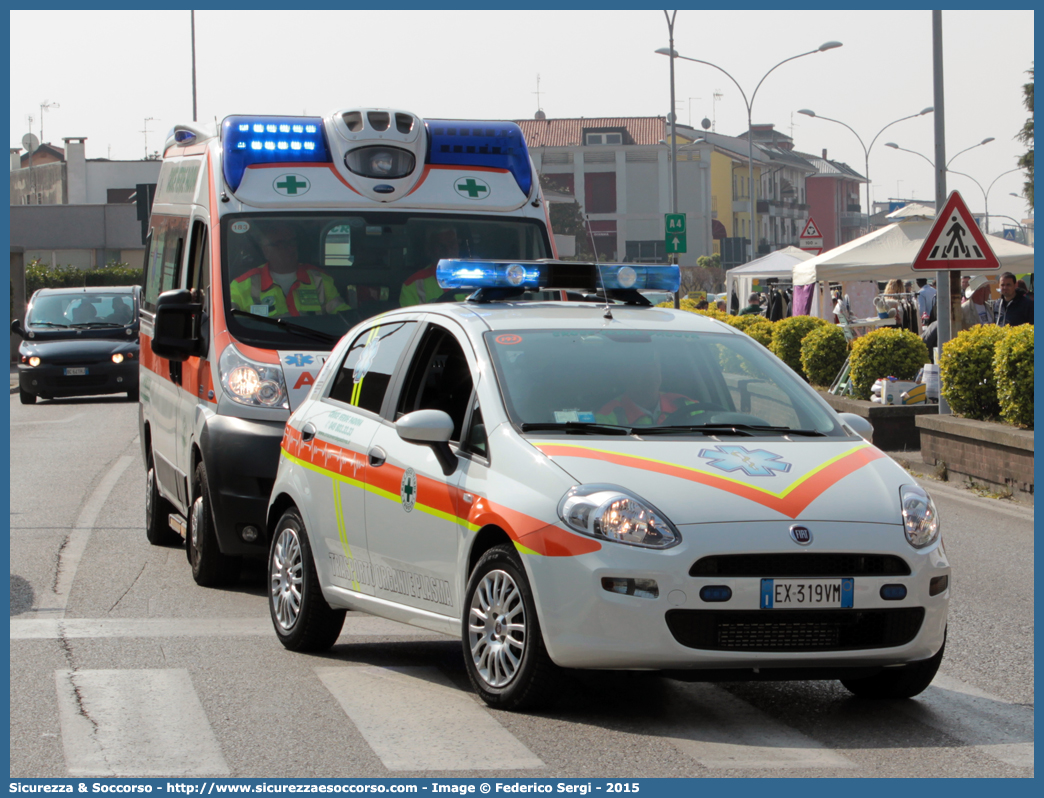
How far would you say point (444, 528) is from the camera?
19.9 ft

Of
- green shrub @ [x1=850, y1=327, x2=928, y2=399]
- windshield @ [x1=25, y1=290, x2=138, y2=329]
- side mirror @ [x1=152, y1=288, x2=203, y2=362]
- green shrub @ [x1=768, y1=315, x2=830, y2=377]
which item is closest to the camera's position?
side mirror @ [x1=152, y1=288, x2=203, y2=362]

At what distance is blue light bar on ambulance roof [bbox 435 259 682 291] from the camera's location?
6996 millimetres

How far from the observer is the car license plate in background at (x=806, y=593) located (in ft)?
17.5

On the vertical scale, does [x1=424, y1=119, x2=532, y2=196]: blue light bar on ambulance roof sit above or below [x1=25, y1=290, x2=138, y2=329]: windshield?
above

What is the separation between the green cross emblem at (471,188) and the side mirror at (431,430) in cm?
411

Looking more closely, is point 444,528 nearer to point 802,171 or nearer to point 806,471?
point 806,471

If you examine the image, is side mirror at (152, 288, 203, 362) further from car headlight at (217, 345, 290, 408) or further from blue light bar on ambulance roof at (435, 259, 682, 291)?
blue light bar on ambulance roof at (435, 259, 682, 291)

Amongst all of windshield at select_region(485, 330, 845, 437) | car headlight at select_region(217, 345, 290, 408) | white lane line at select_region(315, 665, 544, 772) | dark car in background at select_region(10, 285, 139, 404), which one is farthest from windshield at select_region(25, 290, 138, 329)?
windshield at select_region(485, 330, 845, 437)

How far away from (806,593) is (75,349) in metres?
21.9

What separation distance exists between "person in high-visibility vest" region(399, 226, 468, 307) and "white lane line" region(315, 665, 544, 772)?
3322 millimetres

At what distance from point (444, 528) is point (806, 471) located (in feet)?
4.67

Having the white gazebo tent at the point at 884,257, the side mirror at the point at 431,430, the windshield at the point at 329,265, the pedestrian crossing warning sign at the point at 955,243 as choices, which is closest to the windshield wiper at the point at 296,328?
the windshield at the point at 329,265

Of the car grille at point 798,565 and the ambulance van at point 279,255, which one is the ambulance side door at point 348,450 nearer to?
the ambulance van at point 279,255

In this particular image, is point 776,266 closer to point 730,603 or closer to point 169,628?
point 169,628
